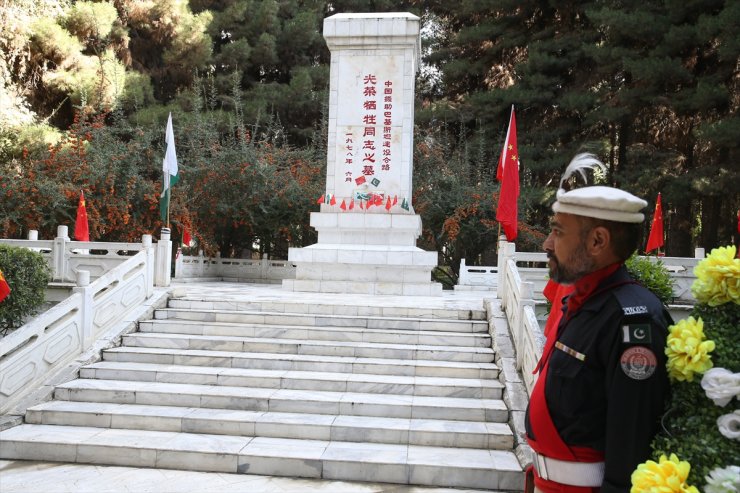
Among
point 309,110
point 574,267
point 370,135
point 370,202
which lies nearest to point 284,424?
point 574,267

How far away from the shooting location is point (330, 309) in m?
7.25

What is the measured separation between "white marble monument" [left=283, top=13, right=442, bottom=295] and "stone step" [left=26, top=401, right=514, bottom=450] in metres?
5.35

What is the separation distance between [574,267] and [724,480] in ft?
2.29

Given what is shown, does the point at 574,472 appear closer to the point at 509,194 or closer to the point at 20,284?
the point at 509,194

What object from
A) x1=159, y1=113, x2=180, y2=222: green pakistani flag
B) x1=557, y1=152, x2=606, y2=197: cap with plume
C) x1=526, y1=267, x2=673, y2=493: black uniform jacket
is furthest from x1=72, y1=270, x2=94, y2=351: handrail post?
x1=526, y1=267, x2=673, y2=493: black uniform jacket

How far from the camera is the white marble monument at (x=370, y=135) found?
34.4ft

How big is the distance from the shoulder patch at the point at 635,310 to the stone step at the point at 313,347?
4451 millimetres

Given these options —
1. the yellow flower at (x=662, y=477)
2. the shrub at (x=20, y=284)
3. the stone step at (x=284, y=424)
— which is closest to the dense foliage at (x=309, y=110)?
the shrub at (x=20, y=284)

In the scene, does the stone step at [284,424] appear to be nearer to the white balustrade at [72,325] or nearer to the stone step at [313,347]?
the white balustrade at [72,325]

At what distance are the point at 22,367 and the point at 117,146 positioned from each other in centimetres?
841

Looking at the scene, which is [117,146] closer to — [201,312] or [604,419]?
[201,312]

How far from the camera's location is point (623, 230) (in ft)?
6.31

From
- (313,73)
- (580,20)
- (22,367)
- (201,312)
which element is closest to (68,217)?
(201,312)

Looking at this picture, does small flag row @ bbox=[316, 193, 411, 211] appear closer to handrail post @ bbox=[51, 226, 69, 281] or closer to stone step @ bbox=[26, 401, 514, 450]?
handrail post @ bbox=[51, 226, 69, 281]
